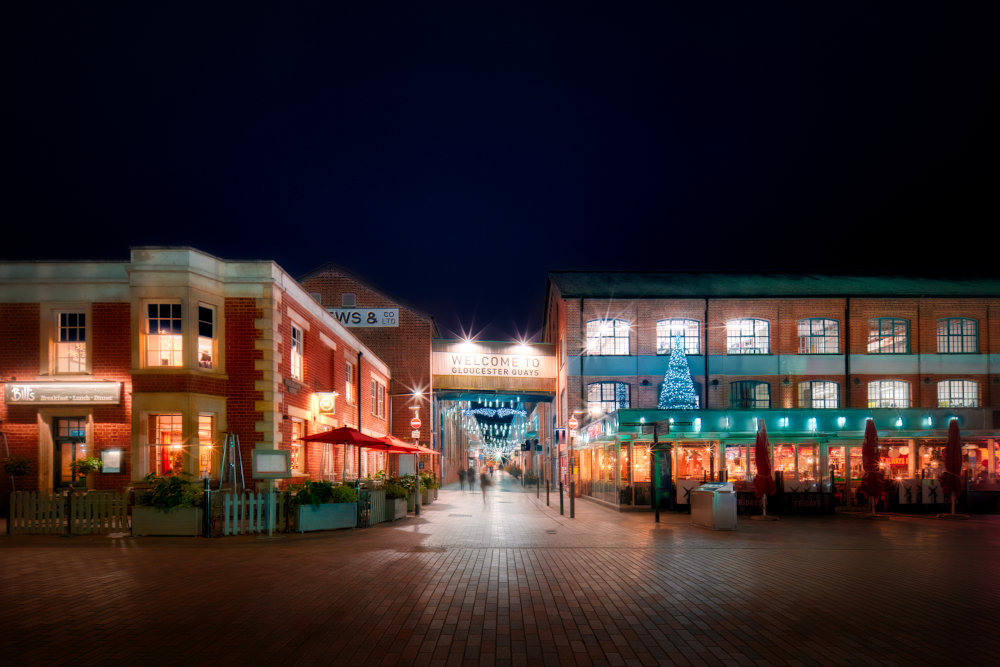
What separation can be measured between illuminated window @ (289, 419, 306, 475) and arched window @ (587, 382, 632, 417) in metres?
16.4

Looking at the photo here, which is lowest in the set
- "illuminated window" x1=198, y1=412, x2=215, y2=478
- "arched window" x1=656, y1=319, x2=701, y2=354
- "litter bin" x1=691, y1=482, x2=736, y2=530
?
"litter bin" x1=691, y1=482, x2=736, y2=530

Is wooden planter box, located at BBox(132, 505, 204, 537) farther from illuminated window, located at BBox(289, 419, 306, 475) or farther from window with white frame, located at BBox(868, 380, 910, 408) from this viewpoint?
window with white frame, located at BBox(868, 380, 910, 408)

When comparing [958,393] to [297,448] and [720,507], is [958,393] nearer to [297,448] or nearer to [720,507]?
[720,507]

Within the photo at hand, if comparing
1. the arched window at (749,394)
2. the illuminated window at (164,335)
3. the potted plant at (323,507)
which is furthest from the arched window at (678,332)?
the illuminated window at (164,335)

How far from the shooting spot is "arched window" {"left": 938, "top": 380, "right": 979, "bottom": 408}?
33.7 meters

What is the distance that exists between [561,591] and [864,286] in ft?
105

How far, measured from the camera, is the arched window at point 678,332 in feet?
112

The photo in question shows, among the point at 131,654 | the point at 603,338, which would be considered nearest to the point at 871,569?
the point at 131,654

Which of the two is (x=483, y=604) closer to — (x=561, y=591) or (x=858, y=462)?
(x=561, y=591)

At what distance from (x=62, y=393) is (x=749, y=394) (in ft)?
91.8

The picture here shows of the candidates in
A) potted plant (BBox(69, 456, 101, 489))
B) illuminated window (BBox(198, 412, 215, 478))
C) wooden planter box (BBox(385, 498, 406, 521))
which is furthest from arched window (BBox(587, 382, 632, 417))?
potted plant (BBox(69, 456, 101, 489))

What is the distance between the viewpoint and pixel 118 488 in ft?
58.6

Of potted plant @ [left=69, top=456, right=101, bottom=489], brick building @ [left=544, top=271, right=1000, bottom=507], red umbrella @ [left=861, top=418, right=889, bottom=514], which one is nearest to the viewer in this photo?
potted plant @ [left=69, top=456, right=101, bottom=489]

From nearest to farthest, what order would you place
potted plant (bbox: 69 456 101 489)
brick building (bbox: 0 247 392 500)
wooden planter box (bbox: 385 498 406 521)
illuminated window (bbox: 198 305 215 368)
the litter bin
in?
the litter bin < brick building (bbox: 0 247 392 500) < potted plant (bbox: 69 456 101 489) < illuminated window (bbox: 198 305 215 368) < wooden planter box (bbox: 385 498 406 521)
